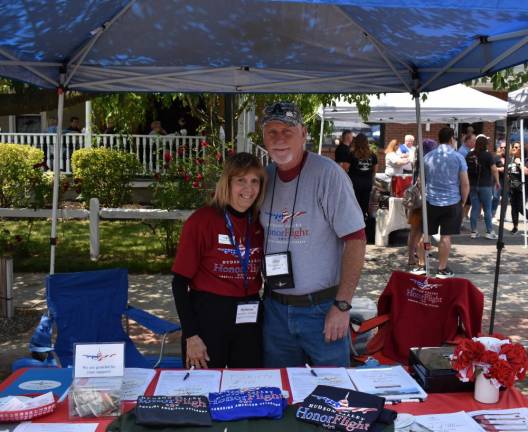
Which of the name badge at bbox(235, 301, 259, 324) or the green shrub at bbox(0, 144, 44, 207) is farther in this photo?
the green shrub at bbox(0, 144, 44, 207)

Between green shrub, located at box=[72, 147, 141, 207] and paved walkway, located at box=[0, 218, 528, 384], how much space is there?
3.11 m

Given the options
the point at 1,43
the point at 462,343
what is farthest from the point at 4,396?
the point at 1,43

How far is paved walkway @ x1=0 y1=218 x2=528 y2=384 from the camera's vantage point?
564 centimetres

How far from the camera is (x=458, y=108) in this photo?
11.4 meters

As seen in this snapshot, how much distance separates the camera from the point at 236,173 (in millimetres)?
2848

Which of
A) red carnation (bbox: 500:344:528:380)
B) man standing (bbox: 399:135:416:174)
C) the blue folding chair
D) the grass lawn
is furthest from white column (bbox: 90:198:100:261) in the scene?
red carnation (bbox: 500:344:528:380)

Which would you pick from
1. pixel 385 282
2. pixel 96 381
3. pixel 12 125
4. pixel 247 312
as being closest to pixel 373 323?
pixel 247 312

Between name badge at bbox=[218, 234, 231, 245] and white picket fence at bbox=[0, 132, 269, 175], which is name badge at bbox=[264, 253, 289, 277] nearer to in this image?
name badge at bbox=[218, 234, 231, 245]

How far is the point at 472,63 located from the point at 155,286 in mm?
4790

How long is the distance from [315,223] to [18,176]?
860 cm

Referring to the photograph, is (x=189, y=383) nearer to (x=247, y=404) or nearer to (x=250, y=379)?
(x=250, y=379)

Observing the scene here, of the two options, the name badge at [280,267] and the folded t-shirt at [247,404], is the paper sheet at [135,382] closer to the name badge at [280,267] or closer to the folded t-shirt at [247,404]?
the folded t-shirt at [247,404]

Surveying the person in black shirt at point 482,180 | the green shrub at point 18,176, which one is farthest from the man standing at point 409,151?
the green shrub at point 18,176

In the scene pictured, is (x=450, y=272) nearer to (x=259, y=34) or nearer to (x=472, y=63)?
(x=472, y=63)
